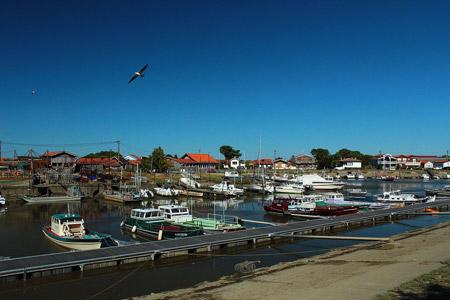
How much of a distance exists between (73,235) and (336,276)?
62.4 feet

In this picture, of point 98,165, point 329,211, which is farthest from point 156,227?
point 98,165

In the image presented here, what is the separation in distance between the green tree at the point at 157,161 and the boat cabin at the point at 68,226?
85567 millimetres

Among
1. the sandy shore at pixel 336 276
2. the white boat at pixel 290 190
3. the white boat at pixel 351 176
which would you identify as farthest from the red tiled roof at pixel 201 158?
the sandy shore at pixel 336 276

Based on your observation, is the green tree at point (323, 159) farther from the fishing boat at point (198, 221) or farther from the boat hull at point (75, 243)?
the boat hull at point (75, 243)

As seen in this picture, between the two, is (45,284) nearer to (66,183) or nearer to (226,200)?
(226,200)

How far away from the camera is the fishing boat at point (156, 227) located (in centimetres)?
3256

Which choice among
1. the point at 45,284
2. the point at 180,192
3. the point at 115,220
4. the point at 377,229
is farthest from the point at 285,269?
the point at 180,192

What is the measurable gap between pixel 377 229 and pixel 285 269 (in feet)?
71.2

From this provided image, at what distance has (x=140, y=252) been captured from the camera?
84.2ft

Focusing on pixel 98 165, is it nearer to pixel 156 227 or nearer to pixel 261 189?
pixel 261 189

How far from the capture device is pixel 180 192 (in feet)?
264

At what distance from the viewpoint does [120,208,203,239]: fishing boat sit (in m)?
32.6

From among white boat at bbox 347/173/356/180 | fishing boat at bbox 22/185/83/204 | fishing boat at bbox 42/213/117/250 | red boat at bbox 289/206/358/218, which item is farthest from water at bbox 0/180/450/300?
white boat at bbox 347/173/356/180

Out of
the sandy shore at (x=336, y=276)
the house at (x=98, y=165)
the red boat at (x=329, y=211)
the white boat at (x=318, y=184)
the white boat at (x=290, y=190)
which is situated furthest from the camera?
the house at (x=98, y=165)
